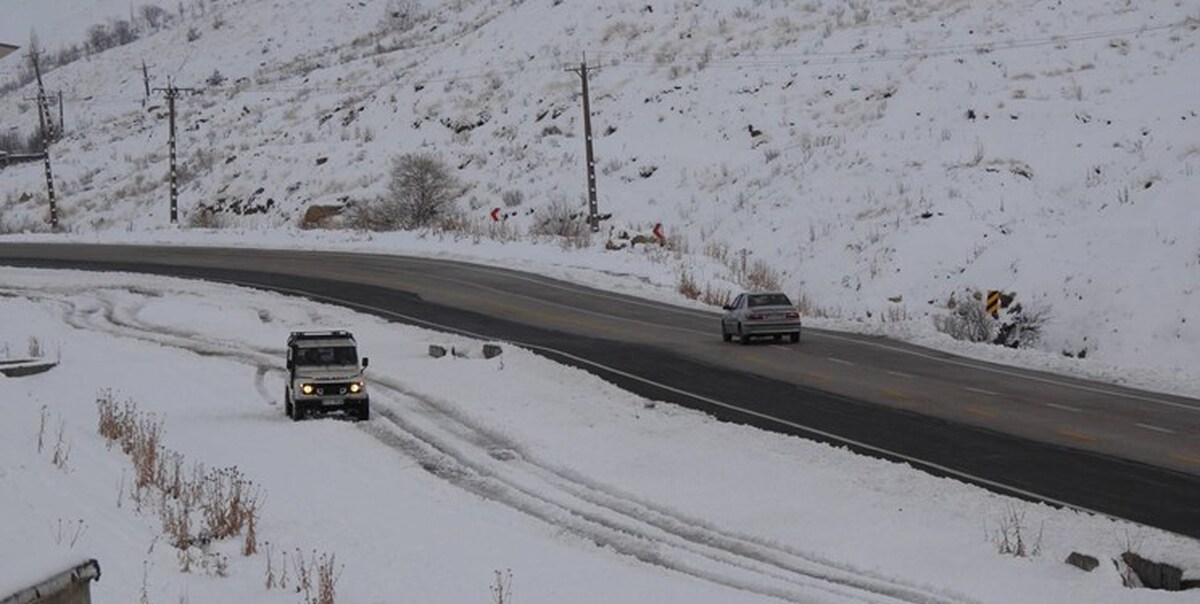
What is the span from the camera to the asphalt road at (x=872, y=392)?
57.1 feet

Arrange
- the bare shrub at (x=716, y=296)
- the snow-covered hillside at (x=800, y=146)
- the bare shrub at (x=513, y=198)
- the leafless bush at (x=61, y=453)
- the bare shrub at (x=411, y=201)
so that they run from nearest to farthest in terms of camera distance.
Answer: the leafless bush at (x=61, y=453) → the snow-covered hillside at (x=800, y=146) → the bare shrub at (x=716, y=296) → the bare shrub at (x=513, y=198) → the bare shrub at (x=411, y=201)

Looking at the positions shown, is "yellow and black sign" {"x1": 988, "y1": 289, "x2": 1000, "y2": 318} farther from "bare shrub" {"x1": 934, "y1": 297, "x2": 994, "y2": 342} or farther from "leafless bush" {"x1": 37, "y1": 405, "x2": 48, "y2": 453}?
"leafless bush" {"x1": 37, "y1": 405, "x2": 48, "y2": 453}

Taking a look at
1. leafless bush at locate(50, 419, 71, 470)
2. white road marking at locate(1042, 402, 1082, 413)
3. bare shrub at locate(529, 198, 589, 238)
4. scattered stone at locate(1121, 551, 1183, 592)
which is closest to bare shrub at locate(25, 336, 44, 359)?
leafless bush at locate(50, 419, 71, 470)

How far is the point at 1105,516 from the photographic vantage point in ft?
49.8

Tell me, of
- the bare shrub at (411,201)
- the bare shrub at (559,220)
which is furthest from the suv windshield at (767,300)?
the bare shrub at (411,201)

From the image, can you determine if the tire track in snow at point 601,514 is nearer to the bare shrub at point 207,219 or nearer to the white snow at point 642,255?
the white snow at point 642,255

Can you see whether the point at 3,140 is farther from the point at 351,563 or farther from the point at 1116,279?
the point at 351,563

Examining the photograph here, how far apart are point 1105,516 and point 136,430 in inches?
552

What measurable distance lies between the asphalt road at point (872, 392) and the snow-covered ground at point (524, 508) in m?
1.07

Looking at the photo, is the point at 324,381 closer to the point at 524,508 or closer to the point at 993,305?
the point at 524,508

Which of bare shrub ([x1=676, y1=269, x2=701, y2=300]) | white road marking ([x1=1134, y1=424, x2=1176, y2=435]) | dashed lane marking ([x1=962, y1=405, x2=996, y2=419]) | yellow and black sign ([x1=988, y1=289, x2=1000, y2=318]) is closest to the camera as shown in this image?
white road marking ([x1=1134, y1=424, x2=1176, y2=435])

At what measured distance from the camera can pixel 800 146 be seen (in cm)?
5722

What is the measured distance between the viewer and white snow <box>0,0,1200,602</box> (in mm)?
14125

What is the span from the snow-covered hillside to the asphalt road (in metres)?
5.16
